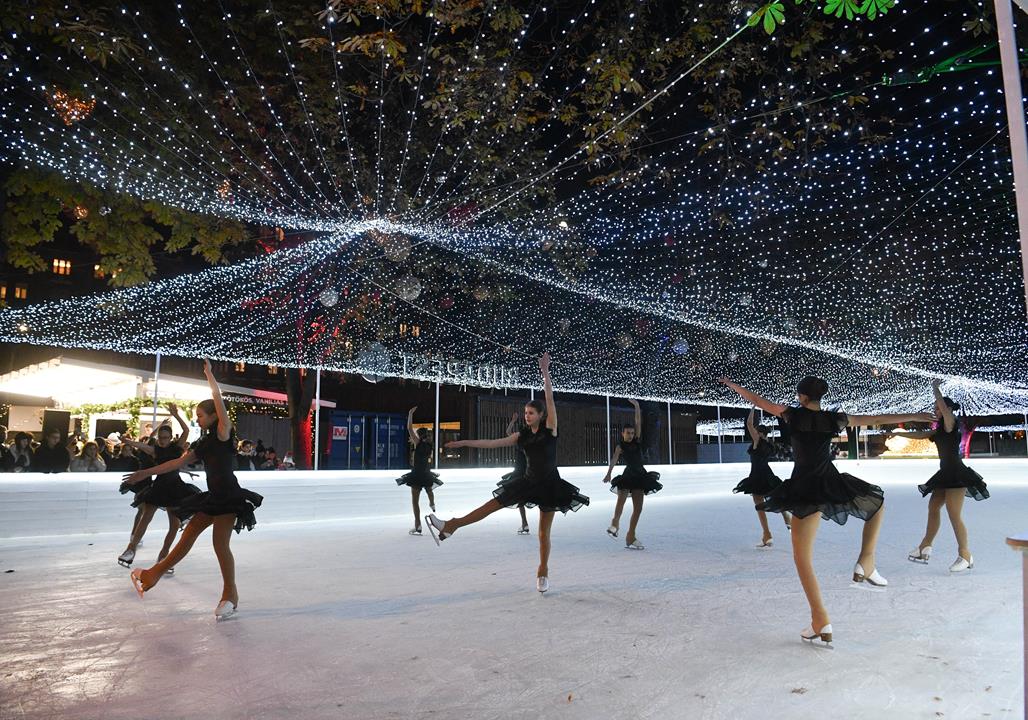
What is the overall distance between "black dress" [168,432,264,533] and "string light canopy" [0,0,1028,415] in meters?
3.41

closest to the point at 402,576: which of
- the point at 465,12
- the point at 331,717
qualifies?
the point at 331,717

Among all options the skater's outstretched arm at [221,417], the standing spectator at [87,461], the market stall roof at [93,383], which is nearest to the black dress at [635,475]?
the skater's outstretched arm at [221,417]

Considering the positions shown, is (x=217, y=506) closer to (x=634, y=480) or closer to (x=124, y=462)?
(x=634, y=480)

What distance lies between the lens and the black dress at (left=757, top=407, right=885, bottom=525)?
15.2 feet

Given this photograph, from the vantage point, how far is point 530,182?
34.5 feet

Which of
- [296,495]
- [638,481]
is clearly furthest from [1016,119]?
[296,495]

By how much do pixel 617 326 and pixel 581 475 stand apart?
151 inches

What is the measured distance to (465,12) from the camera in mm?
6668

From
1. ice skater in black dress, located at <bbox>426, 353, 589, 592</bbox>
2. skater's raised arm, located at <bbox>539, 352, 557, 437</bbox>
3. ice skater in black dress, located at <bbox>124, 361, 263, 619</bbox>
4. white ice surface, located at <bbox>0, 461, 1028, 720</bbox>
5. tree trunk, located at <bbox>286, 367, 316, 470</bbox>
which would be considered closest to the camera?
white ice surface, located at <bbox>0, 461, 1028, 720</bbox>

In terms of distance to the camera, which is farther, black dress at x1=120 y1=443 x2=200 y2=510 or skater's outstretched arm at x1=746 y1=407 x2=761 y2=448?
skater's outstretched arm at x1=746 y1=407 x2=761 y2=448

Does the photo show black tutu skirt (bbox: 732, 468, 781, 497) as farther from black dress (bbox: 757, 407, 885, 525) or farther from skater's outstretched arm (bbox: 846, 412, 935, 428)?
black dress (bbox: 757, 407, 885, 525)

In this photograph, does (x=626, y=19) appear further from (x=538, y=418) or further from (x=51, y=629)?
(x=51, y=629)

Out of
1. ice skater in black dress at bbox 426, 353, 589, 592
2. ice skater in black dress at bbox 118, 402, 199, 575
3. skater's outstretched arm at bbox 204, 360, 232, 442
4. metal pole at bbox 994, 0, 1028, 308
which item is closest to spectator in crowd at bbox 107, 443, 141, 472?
ice skater in black dress at bbox 118, 402, 199, 575

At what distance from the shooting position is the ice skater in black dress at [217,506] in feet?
17.1
